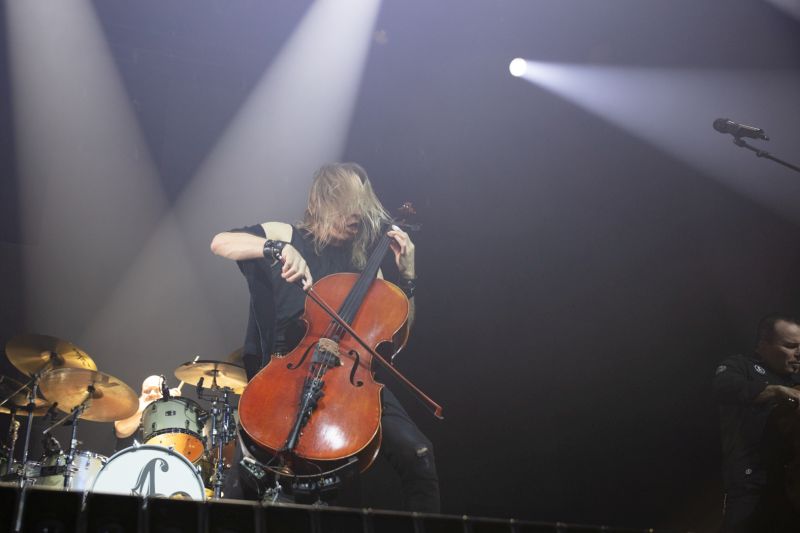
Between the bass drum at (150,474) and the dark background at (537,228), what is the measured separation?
3.67 feet

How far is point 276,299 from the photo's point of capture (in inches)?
142

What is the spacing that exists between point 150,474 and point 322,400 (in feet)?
4.75

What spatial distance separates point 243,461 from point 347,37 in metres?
3.57

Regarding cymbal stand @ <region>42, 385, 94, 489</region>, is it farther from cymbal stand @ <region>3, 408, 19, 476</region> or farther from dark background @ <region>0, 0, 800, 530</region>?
dark background @ <region>0, 0, 800, 530</region>

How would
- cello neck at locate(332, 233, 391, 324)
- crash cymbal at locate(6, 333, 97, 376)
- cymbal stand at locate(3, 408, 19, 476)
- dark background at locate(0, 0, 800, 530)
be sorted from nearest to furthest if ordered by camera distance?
cello neck at locate(332, 233, 391, 324) → crash cymbal at locate(6, 333, 97, 376) → cymbal stand at locate(3, 408, 19, 476) → dark background at locate(0, 0, 800, 530)

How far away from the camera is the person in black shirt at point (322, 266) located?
312 cm

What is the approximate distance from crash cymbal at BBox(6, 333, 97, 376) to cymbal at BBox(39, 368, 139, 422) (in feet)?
0.29

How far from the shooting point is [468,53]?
17.8 feet

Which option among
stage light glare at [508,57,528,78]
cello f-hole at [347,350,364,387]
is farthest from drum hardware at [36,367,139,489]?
stage light glare at [508,57,528,78]

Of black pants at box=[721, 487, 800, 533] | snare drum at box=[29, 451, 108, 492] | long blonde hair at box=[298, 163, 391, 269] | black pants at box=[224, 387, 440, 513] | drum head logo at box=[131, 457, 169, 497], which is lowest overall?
snare drum at box=[29, 451, 108, 492]

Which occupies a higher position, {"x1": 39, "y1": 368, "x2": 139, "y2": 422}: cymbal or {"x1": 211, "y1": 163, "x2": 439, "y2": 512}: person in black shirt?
{"x1": 211, "y1": 163, "x2": 439, "y2": 512}: person in black shirt

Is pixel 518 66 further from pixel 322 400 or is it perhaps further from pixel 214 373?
pixel 322 400

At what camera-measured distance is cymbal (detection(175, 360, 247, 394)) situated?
4539 millimetres

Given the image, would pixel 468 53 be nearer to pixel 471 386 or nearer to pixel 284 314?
pixel 471 386
